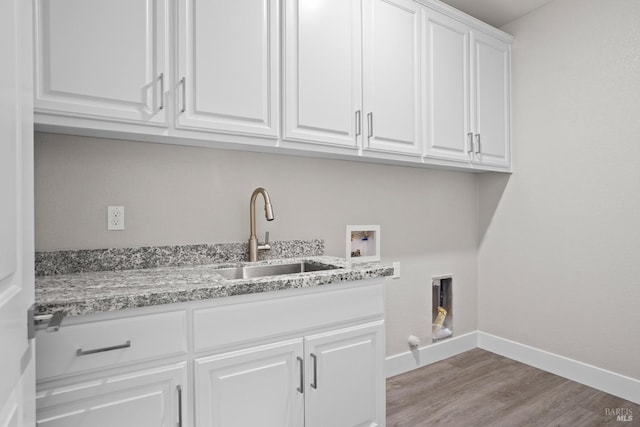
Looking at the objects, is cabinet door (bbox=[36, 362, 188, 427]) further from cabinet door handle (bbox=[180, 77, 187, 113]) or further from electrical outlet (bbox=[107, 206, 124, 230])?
cabinet door handle (bbox=[180, 77, 187, 113])

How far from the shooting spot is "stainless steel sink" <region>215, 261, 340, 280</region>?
1852mm

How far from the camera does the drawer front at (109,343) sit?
1.08 m

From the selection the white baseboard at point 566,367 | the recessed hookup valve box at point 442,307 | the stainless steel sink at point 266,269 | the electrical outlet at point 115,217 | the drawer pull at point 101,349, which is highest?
the electrical outlet at point 115,217

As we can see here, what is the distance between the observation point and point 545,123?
2639 millimetres

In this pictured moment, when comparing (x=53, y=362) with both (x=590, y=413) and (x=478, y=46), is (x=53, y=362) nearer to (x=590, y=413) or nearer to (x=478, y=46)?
(x=590, y=413)

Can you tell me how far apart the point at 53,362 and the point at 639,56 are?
3159 millimetres

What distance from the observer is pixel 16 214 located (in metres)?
0.70

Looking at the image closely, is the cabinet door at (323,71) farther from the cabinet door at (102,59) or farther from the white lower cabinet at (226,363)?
the white lower cabinet at (226,363)

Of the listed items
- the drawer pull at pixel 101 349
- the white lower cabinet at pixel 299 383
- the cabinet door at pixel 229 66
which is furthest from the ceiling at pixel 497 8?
the drawer pull at pixel 101 349

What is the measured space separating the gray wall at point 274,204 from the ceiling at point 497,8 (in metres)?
1.17

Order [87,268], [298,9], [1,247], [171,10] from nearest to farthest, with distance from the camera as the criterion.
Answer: [1,247], [171,10], [87,268], [298,9]

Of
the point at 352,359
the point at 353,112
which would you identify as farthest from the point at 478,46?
the point at 352,359

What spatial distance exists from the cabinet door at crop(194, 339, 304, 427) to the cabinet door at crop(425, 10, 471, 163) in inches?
59.1

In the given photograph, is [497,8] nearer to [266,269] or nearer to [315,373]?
[266,269]
